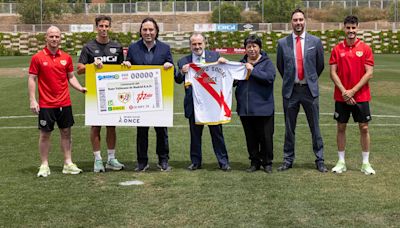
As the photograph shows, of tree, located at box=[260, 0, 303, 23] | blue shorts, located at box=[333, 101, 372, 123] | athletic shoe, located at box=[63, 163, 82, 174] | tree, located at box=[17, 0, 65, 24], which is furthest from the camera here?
tree, located at box=[17, 0, 65, 24]

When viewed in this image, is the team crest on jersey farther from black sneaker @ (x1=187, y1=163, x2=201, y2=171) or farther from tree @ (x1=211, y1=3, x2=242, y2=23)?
tree @ (x1=211, y1=3, x2=242, y2=23)

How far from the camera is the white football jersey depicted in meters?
8.59

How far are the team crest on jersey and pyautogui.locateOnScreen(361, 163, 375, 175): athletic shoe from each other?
326 centimetres

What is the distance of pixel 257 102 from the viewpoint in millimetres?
8477

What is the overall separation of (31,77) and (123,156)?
213 centimetres

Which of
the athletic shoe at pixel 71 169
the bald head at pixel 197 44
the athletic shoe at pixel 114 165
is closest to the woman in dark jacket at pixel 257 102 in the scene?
the bald head at pixel 197 44

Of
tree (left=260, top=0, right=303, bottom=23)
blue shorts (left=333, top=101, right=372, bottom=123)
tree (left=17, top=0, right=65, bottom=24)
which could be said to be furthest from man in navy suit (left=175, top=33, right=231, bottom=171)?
tree (left=17, top=0, right=65, bottom=24)

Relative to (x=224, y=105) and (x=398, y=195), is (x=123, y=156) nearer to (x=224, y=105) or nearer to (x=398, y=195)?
(x=224, y=105)

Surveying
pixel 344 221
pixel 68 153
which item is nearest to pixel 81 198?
pixel 68 153

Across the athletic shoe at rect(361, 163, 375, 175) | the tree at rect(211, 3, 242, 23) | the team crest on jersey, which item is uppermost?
the tree at rect(211, 3, 242, 23)

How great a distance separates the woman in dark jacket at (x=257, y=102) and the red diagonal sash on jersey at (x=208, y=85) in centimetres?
22

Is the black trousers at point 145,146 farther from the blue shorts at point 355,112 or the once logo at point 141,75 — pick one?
the blue shorts at point 355,112

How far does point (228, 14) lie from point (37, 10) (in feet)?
63.4

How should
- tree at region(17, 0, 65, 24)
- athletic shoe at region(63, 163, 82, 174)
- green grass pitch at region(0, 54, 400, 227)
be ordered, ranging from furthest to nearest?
tree at region(17, 0, 65, 24) < athletic shoe at region(63, 163, 82, 174) < green grass pitch at region(0, 54, 400, 227)
